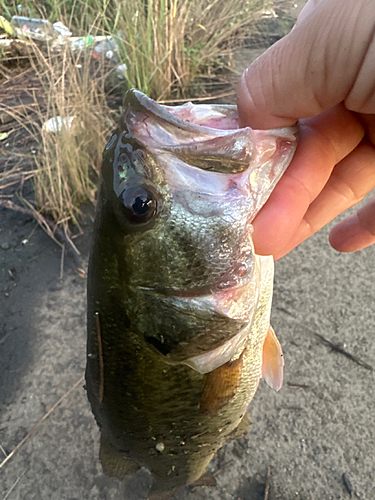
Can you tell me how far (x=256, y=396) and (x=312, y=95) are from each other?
1.54 metres

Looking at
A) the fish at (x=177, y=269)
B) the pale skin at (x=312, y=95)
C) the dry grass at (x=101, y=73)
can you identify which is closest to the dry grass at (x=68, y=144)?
the dry grass at (x=101, y=73)

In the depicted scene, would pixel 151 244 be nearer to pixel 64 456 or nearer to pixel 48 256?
pixel 64 456

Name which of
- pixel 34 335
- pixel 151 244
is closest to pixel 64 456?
pixel 34 335

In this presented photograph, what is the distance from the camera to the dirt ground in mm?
1726

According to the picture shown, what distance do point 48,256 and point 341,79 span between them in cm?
215

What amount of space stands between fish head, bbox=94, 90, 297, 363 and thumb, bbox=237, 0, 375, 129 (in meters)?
0.07

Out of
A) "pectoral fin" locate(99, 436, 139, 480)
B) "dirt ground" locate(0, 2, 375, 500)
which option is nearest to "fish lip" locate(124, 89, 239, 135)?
"pectoral fin" locate(99, 436, 139, 480)

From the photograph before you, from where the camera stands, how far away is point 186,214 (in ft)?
3.20

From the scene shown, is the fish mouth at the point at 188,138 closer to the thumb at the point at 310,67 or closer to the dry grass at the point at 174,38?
the thumb at the point at 310,67

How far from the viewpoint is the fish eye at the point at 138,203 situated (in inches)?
38.1

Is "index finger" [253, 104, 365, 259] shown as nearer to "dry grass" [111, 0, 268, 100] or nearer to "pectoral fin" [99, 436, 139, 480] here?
"pectoral fin" [99, 436, 139, 480]

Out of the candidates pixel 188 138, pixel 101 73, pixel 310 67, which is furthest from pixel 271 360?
pixel 101 73

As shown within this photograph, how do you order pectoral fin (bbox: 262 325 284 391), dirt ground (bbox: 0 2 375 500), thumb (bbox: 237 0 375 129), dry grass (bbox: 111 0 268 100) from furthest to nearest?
dry grass (bbox: 111 0 268 100), dirt ground (bbox: 0 2 375 500), pectoral fin (bbox: 262 325 284 391), thumb (bbox: 237 0 375 129)

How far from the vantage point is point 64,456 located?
1.81m
